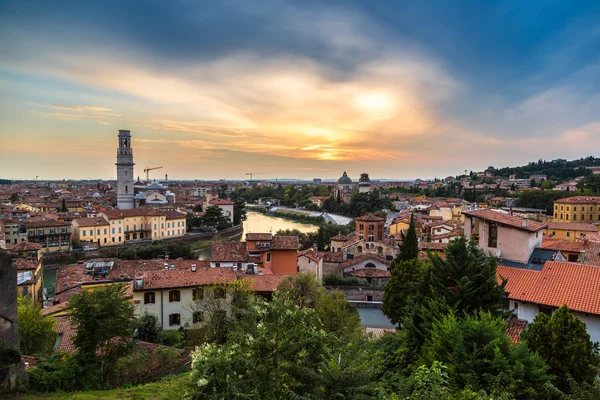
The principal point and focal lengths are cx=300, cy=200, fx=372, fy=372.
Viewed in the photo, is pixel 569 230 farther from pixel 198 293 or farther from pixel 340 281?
pixel 198 293

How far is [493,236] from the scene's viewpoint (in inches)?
606

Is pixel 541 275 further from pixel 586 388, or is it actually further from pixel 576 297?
pixel 586 388

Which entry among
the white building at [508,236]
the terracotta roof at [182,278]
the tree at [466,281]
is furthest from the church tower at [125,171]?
the tree at [466,281]

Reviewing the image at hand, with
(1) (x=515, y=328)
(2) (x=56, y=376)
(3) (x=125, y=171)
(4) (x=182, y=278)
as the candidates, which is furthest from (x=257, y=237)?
(3) (x=125, y=171)

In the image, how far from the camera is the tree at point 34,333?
10.1 meters

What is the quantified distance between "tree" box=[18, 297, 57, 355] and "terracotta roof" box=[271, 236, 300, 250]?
10979mm

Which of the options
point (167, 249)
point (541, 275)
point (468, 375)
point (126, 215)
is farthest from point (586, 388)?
point (126, 215)

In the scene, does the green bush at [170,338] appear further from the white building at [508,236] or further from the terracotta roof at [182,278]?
the white building at [508,236]

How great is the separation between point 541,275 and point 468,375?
267 inches

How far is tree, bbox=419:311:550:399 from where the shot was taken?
17.4 feet

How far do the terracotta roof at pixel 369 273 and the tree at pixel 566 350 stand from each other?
15.5 meters

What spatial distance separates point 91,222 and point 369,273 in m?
29.5

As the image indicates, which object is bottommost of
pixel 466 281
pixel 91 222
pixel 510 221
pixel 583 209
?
pixel 91 222

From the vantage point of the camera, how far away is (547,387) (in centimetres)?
527
